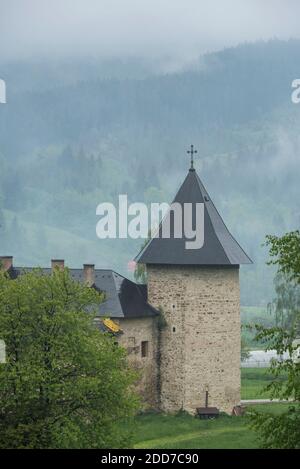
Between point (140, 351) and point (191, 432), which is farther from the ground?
point (140, 351)

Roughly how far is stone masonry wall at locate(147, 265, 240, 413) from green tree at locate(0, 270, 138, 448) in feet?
48.5

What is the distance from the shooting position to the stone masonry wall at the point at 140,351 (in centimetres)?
5216

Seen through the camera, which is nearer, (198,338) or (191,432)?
(191,432)

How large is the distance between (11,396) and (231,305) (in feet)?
65.4

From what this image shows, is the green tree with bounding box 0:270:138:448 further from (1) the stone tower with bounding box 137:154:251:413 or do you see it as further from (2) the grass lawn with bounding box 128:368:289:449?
(1) the stone tower with bounding box 137:154:251:413

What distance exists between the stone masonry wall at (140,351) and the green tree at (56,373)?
45.8 feet

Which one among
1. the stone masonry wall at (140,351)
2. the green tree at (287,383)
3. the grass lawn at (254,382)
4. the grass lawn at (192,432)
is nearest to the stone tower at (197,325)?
the stone masonry wall at (140,351)

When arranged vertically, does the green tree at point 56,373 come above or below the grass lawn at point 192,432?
above

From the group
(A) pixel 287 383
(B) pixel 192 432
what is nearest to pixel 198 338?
(B) pixel 192 432

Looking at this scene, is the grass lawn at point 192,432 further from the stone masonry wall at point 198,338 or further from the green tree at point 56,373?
the green tree at point 56,373

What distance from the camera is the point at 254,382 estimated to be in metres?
70.7

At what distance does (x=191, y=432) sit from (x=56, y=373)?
13784 mm

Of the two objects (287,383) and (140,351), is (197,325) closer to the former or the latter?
(140,351)

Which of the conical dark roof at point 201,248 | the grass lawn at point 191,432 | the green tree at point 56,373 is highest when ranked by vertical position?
the conical dark roof at point 201,248
